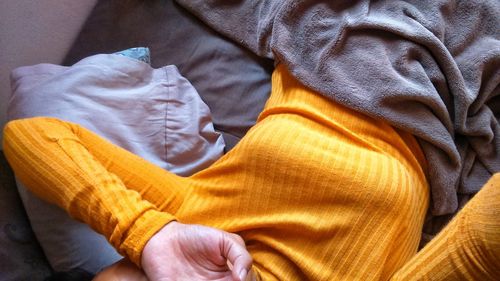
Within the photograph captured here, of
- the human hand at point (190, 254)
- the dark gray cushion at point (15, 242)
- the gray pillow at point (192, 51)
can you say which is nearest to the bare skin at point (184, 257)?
the human hand at point (190, 254)

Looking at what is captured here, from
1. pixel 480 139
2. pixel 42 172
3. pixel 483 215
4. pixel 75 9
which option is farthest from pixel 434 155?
pixel 75 9

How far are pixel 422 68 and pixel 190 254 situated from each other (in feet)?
1.88

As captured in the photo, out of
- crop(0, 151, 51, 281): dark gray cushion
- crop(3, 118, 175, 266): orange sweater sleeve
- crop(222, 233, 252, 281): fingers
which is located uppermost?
crop(3, 118, 175, 266): orange sweater sleeve

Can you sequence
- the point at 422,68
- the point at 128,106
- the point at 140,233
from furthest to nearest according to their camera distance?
the point at 128,106 → the point at 422,68 → the point at 140,233

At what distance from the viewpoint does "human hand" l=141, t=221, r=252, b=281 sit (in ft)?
2.54

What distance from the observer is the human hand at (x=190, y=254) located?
0.77m

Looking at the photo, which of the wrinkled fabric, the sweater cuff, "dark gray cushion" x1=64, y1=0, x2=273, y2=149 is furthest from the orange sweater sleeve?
"dark gray cushion" x1=64, y1=0, x2=273, y2=149

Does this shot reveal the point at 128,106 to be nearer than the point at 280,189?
No

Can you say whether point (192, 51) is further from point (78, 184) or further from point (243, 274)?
point (243, 274)

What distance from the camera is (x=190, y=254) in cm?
81

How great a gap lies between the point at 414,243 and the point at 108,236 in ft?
1.83

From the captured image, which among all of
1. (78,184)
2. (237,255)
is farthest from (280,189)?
(78,184)

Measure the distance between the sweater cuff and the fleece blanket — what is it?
0.41 meters

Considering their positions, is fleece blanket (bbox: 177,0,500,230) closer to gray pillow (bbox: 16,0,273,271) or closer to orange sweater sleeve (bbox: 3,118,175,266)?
gray pillow (bbox: 16,0,273,271)
